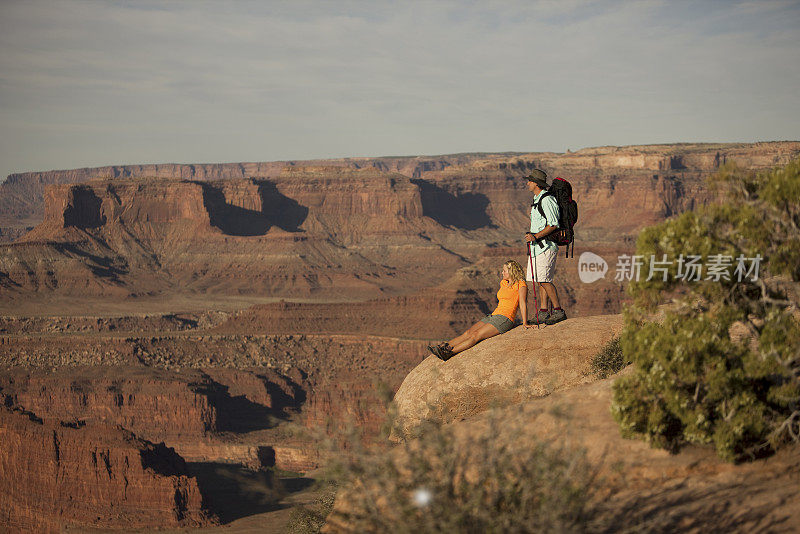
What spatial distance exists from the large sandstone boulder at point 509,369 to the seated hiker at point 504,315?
1.34 feet

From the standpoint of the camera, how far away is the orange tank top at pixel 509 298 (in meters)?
15.8

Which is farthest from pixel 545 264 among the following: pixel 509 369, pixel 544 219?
pixel 509 369

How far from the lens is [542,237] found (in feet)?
49.0

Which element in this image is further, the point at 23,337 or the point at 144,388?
the point at 23,337

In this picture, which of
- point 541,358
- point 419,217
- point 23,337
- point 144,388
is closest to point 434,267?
point 419,217

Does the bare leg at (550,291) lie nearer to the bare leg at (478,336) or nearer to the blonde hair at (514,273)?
the blonde hair at (514,273)

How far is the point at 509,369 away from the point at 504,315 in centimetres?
99

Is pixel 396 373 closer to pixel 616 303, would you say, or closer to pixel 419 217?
pixel 616 303

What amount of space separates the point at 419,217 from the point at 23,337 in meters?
103

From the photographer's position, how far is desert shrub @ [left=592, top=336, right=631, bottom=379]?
15.5 metres

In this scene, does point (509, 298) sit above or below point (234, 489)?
above

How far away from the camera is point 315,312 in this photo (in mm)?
101000

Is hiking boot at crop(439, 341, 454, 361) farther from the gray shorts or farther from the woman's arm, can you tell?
the woman's arm

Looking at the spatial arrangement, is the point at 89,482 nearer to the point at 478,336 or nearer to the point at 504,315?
the point at 478,336
